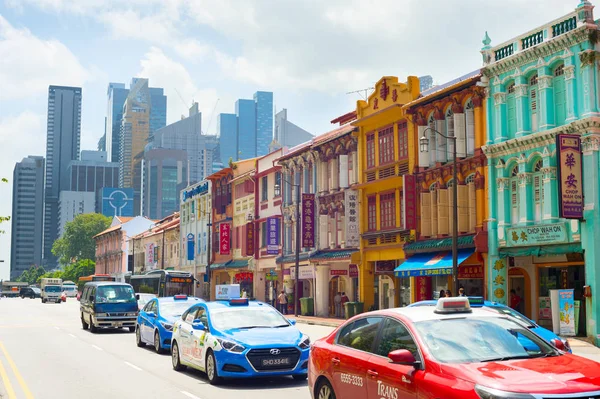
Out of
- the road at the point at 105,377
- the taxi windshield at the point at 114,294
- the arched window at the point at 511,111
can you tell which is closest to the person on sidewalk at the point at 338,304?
the taxi windshield at the point at 114,294

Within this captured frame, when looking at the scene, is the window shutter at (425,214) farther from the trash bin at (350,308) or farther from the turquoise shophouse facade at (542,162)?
the trash bin at (350,308)

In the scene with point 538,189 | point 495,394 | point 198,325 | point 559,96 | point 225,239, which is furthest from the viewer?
point 225,239

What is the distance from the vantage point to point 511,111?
30.4 metres

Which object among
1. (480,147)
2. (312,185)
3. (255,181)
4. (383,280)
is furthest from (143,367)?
(255,181)

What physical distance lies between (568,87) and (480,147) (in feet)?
17.5

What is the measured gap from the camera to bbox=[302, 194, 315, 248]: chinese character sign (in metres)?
45.5

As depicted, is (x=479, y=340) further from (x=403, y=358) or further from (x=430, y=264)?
(x=430, y=264)

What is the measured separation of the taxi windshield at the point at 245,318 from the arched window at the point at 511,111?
57.1 ft

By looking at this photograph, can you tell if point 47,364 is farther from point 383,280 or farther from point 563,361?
point 383,280

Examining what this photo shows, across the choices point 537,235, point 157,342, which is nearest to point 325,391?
point 157,342

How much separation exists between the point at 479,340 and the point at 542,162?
22.1 m

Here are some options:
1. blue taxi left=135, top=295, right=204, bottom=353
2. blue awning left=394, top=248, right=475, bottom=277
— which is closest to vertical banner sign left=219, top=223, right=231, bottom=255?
blue awning left=394, top=248, right=475, bottom=277

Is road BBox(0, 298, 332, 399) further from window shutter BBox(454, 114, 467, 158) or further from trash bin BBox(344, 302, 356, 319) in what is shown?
trash bin BBox(344, 302, 356, 319)

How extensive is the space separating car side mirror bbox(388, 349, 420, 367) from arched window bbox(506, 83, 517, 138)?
78.6 ft
